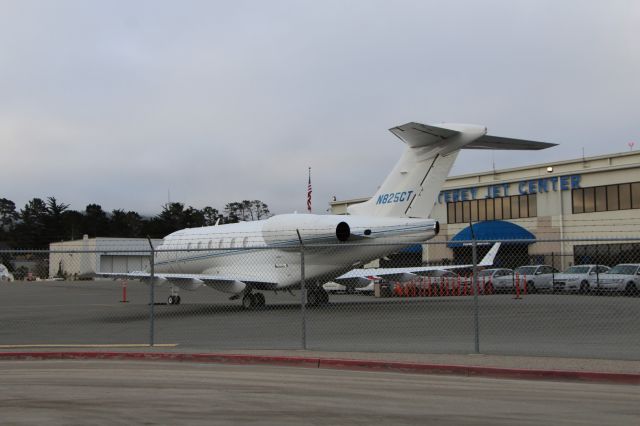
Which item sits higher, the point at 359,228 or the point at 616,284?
the point at 359,228

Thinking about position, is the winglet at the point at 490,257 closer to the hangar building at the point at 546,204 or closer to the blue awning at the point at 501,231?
the hangar building at the point at 546,204

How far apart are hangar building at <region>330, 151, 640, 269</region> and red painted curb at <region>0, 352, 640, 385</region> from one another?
96.0 feet

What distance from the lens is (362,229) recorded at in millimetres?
21281

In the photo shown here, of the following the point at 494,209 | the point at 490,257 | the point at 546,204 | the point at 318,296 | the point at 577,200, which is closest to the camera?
the point at 318,296

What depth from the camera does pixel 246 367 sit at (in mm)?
10852

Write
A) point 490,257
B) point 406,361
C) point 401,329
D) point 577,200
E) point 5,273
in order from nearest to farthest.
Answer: point 406,361 < point 401,329 < point 490,257 < point 5,273 < point 577,200

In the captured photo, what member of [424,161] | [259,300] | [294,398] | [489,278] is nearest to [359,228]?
[424,161]

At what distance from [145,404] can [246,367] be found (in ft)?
10.3

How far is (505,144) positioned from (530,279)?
4.02 meters

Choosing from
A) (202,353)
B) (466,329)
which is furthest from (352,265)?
(202,353)

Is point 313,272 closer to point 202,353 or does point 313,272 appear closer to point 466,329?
point 466,329

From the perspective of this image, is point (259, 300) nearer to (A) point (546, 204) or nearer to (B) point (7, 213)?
(A) point (546, 204)

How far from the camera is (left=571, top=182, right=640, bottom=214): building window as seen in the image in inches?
1692

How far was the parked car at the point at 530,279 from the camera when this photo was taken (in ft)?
56.2
